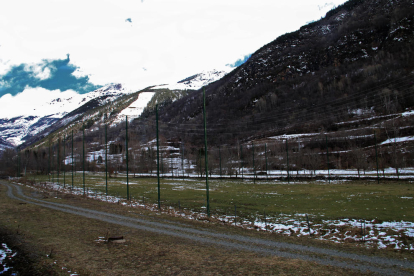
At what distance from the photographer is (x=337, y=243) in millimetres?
14602

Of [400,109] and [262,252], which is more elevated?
[400,109]

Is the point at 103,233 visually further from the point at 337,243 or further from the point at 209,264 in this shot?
the point at 337,243

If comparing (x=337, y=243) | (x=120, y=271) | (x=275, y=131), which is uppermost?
(x=275, y=131)

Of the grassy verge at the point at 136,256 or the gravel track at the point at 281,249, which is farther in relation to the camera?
the gravel track at the point at 281,249

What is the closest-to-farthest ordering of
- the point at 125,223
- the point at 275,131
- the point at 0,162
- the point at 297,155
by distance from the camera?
the point at 125,223 → the point at 297,155 → the point at 0,162 → the point at 275,131

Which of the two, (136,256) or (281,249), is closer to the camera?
(136,256)

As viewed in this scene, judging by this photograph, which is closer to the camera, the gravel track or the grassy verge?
the grassy verge

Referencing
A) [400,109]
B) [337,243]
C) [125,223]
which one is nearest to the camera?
[337,243]

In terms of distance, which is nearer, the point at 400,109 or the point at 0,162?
the point at 0,162

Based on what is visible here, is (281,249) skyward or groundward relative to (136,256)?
groundward

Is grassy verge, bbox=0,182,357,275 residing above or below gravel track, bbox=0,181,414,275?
above

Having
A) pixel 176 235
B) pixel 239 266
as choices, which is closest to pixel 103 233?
pixel 176 235

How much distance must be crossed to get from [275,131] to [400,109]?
223ft

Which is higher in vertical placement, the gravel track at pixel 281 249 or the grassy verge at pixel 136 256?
the grassy verge at pixel 136 256
